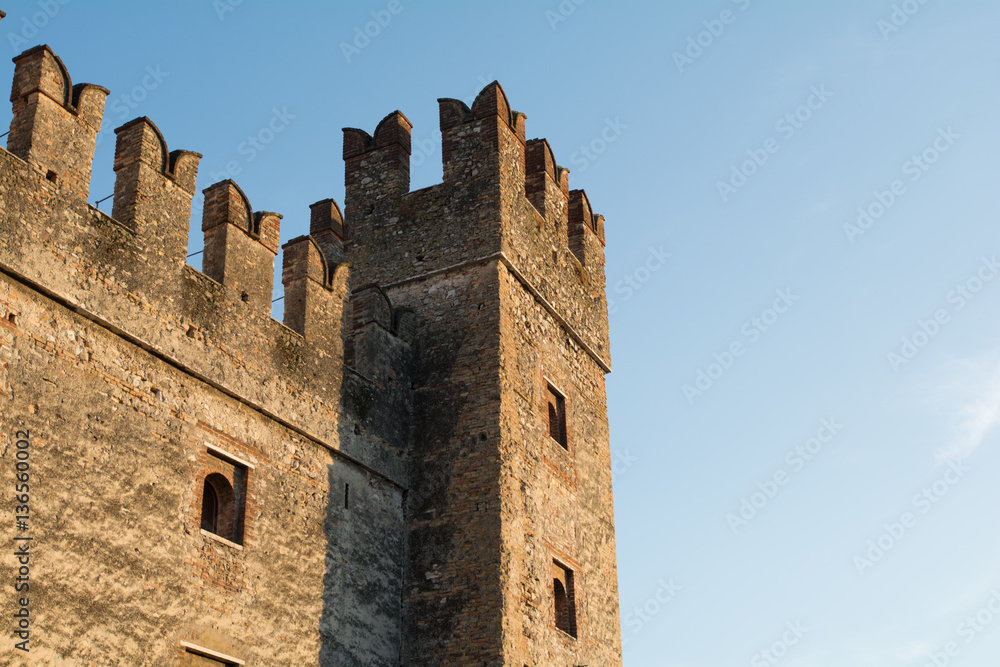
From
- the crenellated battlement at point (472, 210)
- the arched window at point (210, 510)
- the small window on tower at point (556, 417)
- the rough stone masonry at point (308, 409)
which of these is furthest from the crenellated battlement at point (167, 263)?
the small window on tower at point (556, 417)

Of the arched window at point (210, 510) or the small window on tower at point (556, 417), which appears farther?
the small window on tower at point (556, 417)

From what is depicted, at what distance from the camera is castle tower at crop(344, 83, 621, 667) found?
11.6 m

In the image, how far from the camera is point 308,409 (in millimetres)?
11305

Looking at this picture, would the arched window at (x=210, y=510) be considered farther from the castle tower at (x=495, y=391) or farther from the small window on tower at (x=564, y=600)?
the small window on tower at (x=564, y=600)

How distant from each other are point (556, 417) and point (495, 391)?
174 centimetres

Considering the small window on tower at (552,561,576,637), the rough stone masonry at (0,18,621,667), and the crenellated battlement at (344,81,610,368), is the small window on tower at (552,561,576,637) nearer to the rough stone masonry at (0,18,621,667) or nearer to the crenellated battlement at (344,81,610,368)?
the rough stone masonry at (0,18,621,667)

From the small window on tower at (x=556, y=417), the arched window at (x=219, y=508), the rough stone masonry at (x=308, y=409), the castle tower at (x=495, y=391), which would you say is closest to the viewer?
the rough stone masonry at (x=308, y=409)

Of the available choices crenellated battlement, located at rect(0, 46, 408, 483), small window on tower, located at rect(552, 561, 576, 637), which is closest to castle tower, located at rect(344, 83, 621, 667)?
small window on tower, located at rect(552, 561, 576, 637)

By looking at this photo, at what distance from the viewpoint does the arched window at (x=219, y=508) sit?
33.2 ft

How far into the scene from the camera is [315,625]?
10.6 metres

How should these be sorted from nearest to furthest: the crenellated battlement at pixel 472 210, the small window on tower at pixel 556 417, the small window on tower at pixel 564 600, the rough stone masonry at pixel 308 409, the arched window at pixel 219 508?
the rough stone masonry at pixel 308 409 < the arched window at pixel 219 508 < the small window on tower at pixel 564 600 < the crenellated battlement at pixel 472 210 < the small window on tower at pixel 556 417

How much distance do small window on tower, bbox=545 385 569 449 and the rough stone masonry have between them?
0.04m

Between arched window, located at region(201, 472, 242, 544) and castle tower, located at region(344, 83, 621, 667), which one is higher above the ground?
castle tower, located at region(344, 83, 621, 667)

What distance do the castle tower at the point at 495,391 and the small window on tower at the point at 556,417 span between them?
0.02 meters
